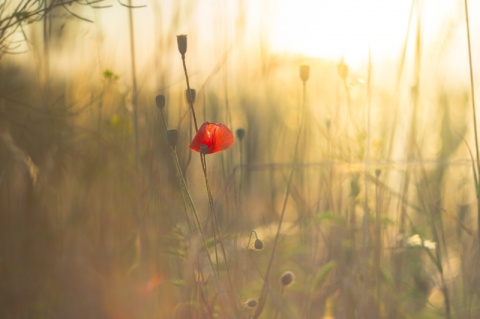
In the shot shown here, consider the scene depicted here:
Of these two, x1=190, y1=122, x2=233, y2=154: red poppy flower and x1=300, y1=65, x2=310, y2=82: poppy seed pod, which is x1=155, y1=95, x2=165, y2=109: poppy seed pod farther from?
x1=300, y1=65, x2=310, y2=82: poppy seed pod

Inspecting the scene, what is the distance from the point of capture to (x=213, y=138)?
1189 mm

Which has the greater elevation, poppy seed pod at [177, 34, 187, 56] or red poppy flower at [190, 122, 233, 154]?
poppy seed pod at [177, 34, 187, 56]

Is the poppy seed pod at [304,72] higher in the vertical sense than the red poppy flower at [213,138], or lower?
higher

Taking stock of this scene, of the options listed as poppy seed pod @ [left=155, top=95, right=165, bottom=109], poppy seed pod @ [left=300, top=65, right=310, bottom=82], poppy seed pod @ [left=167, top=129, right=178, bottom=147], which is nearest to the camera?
poppy seed pod @ [left=167, top=129, right=178, bottom=147]

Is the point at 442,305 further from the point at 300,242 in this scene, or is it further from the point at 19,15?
the point at 19,15

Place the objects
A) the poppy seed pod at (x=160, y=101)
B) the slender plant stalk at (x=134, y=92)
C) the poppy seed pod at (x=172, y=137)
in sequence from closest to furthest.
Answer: the poppy seed pod at (x=172, y=137) → the poppy seed pod at (x=160, y=101) → the slender plant stalk at (x=134, y=92)

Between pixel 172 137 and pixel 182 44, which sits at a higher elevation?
pixel 182 44

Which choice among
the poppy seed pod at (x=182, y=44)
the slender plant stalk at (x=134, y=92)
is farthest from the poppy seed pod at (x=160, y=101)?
the slender plant stalk at (x=134, y=92)

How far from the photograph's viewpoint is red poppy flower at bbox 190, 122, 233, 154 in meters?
1.17

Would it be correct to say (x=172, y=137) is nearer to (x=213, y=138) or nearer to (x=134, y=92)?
(x=213, y=138)

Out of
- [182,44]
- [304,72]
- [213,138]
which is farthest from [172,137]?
[304,72]

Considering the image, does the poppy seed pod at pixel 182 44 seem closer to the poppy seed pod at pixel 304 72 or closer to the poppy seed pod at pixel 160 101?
the poppy seed pod at pixel 160 101

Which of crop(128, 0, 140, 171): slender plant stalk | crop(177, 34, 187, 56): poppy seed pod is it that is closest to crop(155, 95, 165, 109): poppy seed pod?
crop(177, 34, 187, 56): poppy seed pod

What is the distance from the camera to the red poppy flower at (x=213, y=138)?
3.82 feet
